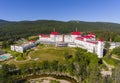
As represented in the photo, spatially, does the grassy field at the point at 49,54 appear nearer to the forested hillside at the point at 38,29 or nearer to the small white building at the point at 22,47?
the small white building at the point at 22,47

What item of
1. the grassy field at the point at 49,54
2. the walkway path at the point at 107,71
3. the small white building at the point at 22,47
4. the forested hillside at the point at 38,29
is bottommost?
the walkway path at the point at 107,71

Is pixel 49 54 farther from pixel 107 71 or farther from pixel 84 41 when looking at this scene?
pixel 107 71

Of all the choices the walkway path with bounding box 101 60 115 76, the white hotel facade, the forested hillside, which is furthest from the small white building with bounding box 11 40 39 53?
the forested hillside

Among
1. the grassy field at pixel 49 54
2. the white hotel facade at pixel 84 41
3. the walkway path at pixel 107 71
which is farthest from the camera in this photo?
the grassy field at pixel 49 54

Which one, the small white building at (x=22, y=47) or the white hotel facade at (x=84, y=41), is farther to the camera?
the small white building at (x=22, y=47)

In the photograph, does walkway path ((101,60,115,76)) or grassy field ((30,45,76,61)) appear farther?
grassy field ((30,45,76,61))

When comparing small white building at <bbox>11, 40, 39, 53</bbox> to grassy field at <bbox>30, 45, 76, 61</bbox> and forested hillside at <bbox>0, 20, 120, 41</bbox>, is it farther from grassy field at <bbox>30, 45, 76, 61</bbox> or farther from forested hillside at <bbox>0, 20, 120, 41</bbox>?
forested hillside at <bbox>0, 20, 120, 41</bbox>

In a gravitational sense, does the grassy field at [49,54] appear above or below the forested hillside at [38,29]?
below

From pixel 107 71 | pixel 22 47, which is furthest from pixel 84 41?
pixel 22 47

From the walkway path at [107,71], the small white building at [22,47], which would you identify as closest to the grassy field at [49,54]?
the small white building at [22,47]

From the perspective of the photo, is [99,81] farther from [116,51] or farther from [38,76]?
[116,51]

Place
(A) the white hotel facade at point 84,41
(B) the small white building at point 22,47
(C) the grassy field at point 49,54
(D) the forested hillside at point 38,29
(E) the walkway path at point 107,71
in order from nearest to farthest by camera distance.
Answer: (E) the walkway path at point 107,71 → (A) the white hotel facade at point 84,41 → (C) the grassy field at point 49,54 → (B) the small white building at point 22,47 → (D) the forested hillside at point 38,29
